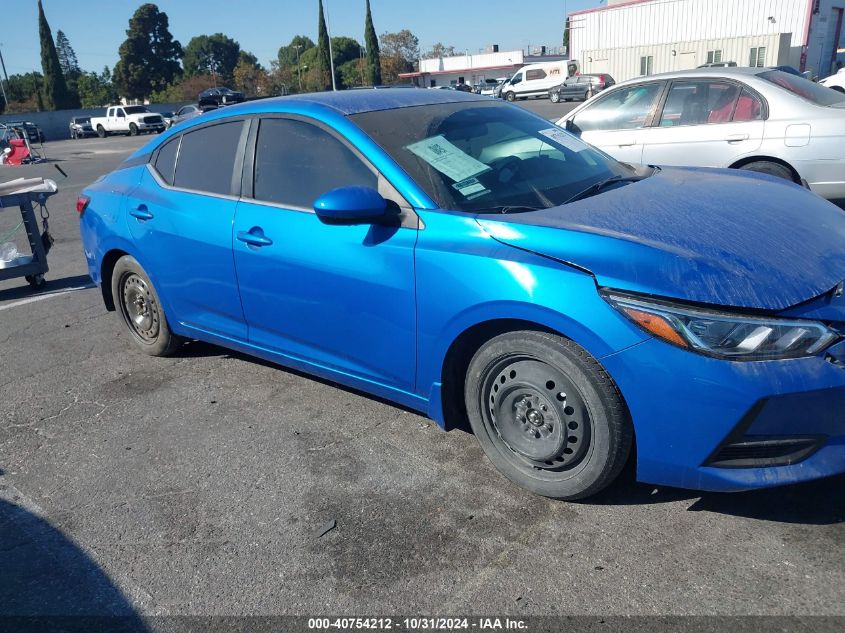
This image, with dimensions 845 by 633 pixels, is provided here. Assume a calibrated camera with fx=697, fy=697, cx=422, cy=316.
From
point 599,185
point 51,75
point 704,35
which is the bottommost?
point 599,185

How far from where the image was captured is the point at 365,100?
3.76 m

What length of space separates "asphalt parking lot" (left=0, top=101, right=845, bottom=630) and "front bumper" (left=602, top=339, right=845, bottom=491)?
0.32 meters

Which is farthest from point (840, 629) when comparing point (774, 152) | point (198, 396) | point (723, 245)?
point (774, 152)

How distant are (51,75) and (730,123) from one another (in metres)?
73.9

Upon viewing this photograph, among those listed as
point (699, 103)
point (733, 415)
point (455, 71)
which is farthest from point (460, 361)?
point (455, 71)

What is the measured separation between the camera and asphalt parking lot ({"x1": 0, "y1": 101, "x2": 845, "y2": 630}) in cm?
242

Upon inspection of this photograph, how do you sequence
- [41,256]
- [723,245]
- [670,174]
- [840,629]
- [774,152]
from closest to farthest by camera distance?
[840,629] < [723,245] < [670,174] < [774,152] < [41,256]

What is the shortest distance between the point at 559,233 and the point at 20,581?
248cm

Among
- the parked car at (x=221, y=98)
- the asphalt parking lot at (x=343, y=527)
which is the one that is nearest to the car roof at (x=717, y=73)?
the asphalt parking lot at (x=343, y=527)

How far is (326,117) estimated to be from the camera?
353 cm

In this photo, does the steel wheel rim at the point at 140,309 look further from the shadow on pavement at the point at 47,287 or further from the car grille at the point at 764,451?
the car grille at the point at 764,451

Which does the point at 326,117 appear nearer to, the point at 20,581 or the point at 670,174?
the point at 670,174

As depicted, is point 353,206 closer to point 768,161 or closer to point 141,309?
point 141,309

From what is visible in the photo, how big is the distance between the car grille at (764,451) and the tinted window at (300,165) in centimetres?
187
